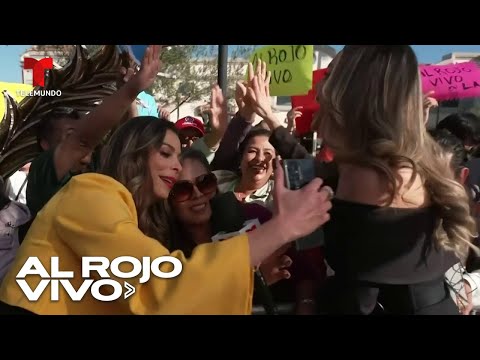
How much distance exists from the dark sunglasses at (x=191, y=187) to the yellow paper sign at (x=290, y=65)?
18.3 inches

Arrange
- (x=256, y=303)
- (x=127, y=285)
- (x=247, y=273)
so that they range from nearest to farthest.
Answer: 1. (x=247, y=273)
2. (x=127, y=285)
3. (x=256, y=303)

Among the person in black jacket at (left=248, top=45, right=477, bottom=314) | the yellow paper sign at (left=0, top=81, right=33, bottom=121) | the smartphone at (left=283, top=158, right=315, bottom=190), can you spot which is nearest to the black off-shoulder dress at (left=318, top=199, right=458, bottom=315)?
the person in black jacket at (left=248, top=45, right=477, bottom=314)

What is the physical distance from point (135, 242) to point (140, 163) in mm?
347

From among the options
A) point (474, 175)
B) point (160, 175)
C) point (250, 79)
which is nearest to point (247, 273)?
point (160, 175)

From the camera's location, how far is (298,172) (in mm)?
1904

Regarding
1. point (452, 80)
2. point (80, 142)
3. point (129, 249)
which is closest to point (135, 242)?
point (129, 249)

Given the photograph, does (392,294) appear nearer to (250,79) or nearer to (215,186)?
(215,186)

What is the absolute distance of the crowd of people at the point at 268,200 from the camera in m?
1.64

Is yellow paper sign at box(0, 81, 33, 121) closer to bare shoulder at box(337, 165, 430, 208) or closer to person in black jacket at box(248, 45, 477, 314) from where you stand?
person in black jacket at box(248, 45, 477, 314)

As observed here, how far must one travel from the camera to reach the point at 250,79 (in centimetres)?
200

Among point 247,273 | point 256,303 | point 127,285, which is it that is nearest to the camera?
point 247,273

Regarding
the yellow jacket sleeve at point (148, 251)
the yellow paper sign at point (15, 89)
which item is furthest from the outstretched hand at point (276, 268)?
the yellow paper sign at point (15, 89)

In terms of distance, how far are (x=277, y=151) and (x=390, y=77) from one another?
53 cm

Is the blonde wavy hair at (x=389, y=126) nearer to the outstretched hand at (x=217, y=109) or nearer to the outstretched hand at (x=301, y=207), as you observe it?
the outstretched hand at (x=301, y=207)
